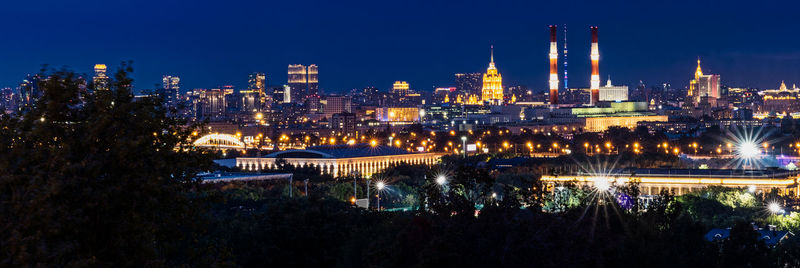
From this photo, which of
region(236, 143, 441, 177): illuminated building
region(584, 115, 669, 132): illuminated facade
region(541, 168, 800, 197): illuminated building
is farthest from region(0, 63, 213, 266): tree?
region(584, 115, 669, 132): illuminated facade

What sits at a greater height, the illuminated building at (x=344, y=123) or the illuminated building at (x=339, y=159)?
the illuminated building at (x=344, y=123)

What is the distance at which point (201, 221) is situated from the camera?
42.6 ft

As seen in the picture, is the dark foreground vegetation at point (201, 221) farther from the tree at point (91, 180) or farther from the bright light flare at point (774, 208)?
the bright light flare at point (774, 208)

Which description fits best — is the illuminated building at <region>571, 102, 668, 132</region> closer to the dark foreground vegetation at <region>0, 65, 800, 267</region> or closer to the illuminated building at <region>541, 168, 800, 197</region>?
the illuminated building at <region>541, 168, 800, 197</region>

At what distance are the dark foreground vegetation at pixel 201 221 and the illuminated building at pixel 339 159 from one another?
41.8m

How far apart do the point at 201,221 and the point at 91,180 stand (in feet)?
6.73

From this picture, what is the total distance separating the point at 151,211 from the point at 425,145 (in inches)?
3536

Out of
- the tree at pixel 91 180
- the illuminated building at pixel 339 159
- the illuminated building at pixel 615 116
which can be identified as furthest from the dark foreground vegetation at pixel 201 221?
the illuminated building at pixel 615 116

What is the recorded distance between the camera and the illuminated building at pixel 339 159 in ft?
243

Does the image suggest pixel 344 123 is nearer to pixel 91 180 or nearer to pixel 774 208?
pixel 774 208

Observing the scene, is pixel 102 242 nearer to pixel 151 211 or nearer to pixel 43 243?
pixel 151 211

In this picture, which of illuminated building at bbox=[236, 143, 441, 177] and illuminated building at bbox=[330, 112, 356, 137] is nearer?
illuminated building at bbox=[236, 143, 441, 177]

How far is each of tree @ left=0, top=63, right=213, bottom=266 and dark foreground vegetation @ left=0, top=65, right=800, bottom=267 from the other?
2 cm

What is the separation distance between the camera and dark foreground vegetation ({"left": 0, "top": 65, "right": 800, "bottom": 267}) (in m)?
10.9
